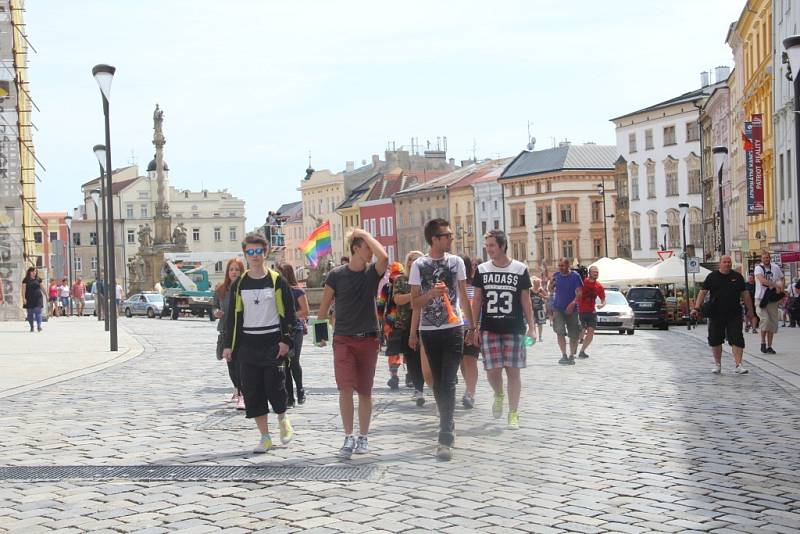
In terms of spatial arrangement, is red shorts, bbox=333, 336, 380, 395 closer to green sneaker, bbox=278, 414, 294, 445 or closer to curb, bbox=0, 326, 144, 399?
green sneaker, bbox=278, 414, 294, 445

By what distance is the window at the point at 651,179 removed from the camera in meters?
92.5

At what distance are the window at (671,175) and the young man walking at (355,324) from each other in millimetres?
81869

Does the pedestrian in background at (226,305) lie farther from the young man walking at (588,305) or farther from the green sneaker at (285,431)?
the young man walking at (588,305)

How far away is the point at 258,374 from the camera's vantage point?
1041cm

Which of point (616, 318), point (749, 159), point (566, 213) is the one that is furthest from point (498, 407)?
point (566, 213)

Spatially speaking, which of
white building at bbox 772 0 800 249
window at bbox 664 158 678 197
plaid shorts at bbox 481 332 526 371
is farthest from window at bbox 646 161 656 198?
plaid shorts at bbox 481 332 526 371

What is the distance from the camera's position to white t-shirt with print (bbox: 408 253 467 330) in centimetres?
1038

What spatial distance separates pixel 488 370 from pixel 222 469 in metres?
3.49

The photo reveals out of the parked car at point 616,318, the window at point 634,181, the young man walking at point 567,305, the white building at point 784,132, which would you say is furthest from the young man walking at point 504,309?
the window at point 634,181

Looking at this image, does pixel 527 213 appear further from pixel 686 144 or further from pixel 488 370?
pixel 488 370

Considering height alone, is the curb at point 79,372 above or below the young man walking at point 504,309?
below

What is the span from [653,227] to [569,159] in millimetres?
17740

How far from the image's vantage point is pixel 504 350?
12.0 meters

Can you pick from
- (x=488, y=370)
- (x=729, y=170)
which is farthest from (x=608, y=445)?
(x=729, y=170)
